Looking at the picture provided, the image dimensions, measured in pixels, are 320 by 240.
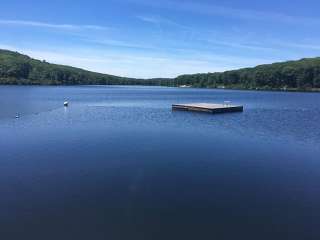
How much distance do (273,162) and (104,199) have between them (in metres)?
11.6

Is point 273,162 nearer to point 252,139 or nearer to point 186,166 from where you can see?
point 186,166

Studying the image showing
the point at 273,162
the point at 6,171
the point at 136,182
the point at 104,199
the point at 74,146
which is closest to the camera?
the point at 104,199

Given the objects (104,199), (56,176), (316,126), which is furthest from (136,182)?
(316,126)

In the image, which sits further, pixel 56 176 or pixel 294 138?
pixel 294 138

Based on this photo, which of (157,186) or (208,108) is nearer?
(157,186)

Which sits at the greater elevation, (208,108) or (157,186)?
(208,108)

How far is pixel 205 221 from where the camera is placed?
12.6 m

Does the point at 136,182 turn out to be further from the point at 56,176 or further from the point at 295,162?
the point at 295,162

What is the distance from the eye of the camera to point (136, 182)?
55.4 feet

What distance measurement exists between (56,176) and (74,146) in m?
7.83

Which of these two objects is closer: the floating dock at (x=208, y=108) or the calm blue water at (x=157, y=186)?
the calm blue water at (x=157, y=186)

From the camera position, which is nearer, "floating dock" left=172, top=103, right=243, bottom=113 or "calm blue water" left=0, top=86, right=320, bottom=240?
"calm blue water" left=0, top=86, right=320, bottom=240

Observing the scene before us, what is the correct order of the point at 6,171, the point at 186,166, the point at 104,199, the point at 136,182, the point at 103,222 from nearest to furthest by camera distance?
the point at 103,222 → the point at 104,199 → the point at 136,182 → the point at 6,171 → the point at 186,166

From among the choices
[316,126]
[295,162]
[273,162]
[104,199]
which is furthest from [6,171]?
[316,126]
